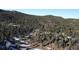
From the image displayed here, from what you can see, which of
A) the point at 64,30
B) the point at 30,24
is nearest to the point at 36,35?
the point at 30,24
